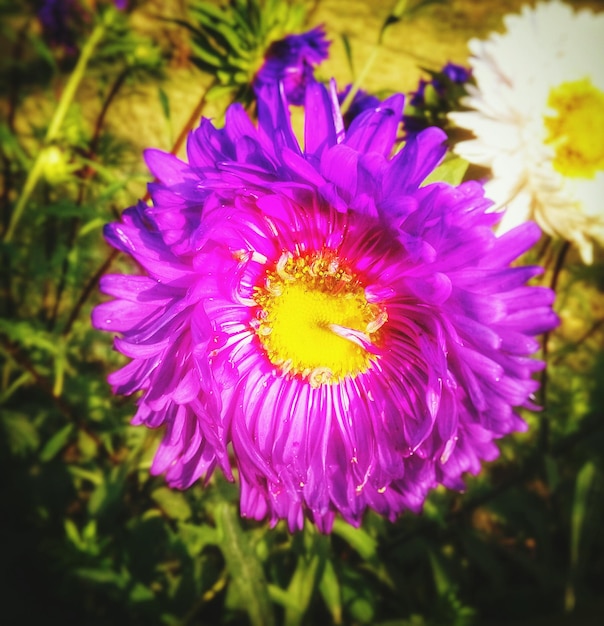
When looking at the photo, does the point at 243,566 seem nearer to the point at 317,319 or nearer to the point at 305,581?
the point at 305,581

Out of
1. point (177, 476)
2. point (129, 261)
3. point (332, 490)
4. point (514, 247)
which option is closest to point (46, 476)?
point (129, 261)

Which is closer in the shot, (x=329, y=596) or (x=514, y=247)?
(x=514, y=247)

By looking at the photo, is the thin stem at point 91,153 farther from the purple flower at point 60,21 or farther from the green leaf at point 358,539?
the green leaf at point 358,539

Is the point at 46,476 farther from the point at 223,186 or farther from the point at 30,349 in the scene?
the point at 223,186

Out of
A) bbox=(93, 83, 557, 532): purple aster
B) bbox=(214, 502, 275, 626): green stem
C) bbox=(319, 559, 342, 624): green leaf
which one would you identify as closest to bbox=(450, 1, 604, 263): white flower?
bbox=(93, 83, 557, 532): purple aster

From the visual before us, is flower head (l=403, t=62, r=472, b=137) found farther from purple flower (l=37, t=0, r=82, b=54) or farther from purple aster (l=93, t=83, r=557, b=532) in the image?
purple flower (l=37, t=0, r=82, b=54)

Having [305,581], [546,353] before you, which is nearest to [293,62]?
[546,353]
